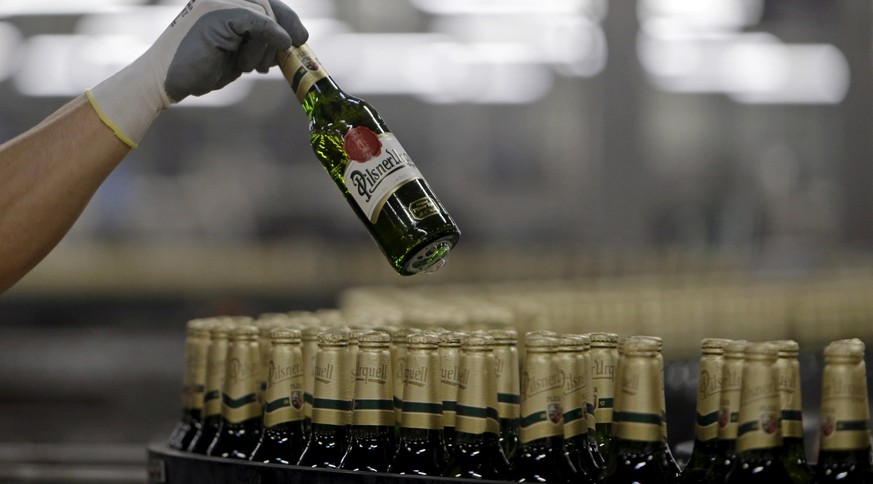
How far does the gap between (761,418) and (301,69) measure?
990 mm

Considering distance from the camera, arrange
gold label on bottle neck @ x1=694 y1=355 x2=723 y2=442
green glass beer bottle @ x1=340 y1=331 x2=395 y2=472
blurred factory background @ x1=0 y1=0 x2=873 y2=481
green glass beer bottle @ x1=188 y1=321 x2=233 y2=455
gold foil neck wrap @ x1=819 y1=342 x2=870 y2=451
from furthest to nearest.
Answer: blurred factory background @ x1=0 y1=0 x2=873 y2=481, green glass beer bottle @ x1=188 y1=321 x2=233 y2=455, green glass beer bottle @ x1=340 y1=331 x2=395 y2=472, gold label on bottle neck @ x1=694 y1=355 x2=723 y2=442, gold foil neck wrap @ x1=819 y1=342 x2=870 y2=451

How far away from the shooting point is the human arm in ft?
6.42

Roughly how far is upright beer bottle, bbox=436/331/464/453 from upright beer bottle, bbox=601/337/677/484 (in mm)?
223

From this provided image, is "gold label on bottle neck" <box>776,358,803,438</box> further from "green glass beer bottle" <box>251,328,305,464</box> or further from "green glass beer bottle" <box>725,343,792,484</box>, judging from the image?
"green glass beer bottle" <box>251,328,305,464</box>

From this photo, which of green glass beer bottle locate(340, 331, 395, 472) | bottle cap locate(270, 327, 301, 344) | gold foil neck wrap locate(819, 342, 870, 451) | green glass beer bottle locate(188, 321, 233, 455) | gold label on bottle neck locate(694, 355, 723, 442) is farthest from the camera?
green glass beer bottle locate(188, 321, 233, 455)

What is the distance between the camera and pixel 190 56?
2.00 m

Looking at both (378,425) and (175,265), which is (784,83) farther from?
(378,425)

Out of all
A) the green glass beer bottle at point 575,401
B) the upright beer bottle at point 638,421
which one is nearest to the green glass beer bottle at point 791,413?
the upright beer bottle at point 638,421

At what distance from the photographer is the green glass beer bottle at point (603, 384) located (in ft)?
5.36

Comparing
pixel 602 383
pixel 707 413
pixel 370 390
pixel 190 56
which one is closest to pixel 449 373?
pixel 370 390

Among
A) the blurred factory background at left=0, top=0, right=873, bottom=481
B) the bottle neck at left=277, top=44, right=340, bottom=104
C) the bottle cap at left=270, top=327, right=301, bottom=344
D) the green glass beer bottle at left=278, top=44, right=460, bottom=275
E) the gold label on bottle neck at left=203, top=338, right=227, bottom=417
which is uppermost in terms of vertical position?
the blurred factory background at left=0, top=0, right=873, bottom=481

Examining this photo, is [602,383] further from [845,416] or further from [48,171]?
[48,171]

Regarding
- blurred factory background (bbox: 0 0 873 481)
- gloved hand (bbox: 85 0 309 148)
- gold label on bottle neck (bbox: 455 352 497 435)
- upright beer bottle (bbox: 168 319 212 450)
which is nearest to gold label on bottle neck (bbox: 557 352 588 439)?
gold label on bottle neck (bbox: 455 352 497 435)

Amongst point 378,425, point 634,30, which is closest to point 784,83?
point 634,30
